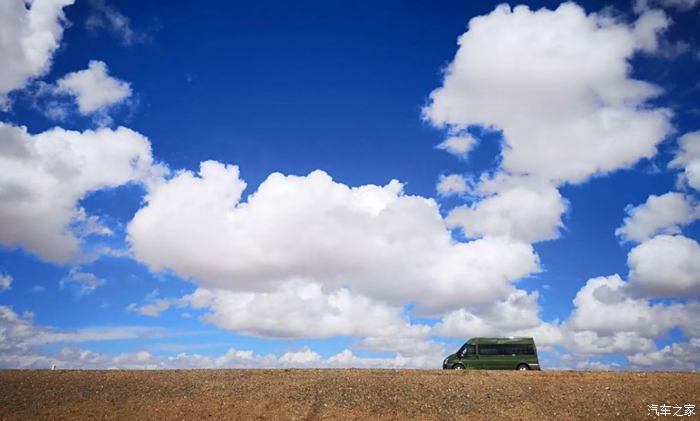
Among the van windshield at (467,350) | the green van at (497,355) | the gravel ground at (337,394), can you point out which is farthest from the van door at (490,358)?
the gravel ground at (337,394)

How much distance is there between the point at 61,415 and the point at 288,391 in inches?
476

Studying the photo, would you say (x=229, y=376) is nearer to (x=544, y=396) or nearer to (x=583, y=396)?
(x=544, y=396)

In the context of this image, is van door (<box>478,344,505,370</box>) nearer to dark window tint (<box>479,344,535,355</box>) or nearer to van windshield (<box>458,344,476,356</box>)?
dark window tint (<box>479,344,535,355</box>)

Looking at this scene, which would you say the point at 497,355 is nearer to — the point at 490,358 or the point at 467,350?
the point at 490,358

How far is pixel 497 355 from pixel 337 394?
15.0m

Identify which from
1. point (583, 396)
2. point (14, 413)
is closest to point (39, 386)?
point (14, 413)

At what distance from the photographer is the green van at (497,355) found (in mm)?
40219

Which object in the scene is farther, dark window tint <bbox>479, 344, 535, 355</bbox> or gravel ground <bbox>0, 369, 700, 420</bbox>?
dark window tint <bbox>479, 344, 535, 355</bbox>

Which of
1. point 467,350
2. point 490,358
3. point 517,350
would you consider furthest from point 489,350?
point 517,350

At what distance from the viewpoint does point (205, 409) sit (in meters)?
29.2

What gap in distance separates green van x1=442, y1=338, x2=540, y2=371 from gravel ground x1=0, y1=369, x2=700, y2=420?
427cm

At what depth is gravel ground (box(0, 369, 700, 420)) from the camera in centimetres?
2875

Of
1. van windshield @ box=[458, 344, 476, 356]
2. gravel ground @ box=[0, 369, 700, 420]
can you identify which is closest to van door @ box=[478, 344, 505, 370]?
van windshield @ box=[458, 344, 476, 356]

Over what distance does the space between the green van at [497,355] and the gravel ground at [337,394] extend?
4272mm
